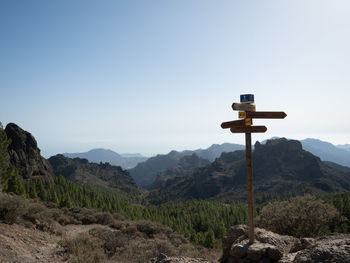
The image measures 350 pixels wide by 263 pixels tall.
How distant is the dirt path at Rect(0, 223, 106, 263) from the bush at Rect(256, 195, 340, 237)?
14.5 meters

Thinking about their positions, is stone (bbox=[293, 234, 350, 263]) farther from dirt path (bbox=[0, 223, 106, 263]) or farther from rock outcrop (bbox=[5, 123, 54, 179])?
rock outcrop (bbox=[5, 123, 54, 179])

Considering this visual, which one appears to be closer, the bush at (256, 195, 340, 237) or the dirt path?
the dirt path

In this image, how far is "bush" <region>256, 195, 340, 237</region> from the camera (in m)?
18.2

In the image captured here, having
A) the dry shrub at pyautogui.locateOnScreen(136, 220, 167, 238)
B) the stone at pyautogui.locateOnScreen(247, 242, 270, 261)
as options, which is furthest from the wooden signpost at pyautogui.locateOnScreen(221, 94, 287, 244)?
the dry shrub at pyautogui.locateOnScreen(136, 220, 167, 238)

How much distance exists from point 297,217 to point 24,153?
287 ft

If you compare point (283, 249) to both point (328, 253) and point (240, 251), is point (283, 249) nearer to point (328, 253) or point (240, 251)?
point (240, 251)

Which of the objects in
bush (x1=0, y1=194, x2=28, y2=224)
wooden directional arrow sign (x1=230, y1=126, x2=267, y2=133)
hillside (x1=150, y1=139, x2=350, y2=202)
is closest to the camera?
wooden directional arrow sign (x1=230, y1=126, x2=267, y2=133)

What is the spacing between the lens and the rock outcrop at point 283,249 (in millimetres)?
6210

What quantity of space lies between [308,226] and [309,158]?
199 meters

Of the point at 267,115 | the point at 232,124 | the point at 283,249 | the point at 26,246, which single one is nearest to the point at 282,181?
the point at 283,249

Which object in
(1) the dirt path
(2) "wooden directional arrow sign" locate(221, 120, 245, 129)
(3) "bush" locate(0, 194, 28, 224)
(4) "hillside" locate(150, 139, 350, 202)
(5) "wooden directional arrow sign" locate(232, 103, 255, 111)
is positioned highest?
(5) "wooden directional arrow sign" locate(232, 103, 255, 111)

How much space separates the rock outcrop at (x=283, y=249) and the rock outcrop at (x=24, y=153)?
8189cm

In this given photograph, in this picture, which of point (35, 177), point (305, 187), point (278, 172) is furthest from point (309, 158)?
point (35, 177)

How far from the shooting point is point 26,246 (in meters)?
12.1
